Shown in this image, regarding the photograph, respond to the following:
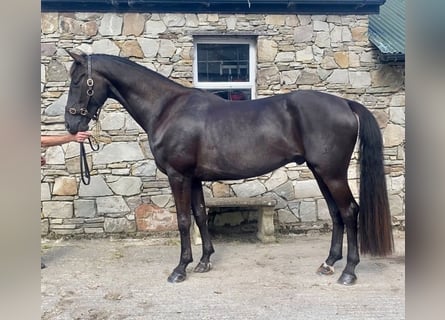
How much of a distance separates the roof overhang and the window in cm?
34

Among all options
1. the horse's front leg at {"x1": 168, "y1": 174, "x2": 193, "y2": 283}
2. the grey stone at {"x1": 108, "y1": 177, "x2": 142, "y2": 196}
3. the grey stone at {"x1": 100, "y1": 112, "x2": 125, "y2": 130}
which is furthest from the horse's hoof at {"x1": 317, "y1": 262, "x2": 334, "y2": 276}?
the grey stone at {"x1": 100, "y1": 112, "x2": 125, "y2": 130}

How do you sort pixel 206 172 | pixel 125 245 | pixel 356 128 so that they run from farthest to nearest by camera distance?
pixel 125 245 → pixel 206 172 → pixel 356 128

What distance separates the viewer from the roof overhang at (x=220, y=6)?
13.7 feet

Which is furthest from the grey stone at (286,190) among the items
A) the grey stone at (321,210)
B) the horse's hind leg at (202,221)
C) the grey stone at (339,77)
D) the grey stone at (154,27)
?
the grey stone at (154,27)

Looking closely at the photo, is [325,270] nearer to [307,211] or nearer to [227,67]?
[307,211]

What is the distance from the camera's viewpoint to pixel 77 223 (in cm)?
429

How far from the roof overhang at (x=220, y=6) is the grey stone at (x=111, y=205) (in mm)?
2005

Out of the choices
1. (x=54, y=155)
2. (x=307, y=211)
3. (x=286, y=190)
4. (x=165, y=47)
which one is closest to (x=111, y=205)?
(x=54, y=155)

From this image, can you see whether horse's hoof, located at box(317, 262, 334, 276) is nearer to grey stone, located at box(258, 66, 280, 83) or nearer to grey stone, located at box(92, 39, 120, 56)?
grey stone, located at box(258, 66, 280, 83)

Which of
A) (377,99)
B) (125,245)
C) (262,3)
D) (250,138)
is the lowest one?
(125,245)

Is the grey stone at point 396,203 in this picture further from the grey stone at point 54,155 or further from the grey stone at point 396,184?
the grey stone at point 54,155

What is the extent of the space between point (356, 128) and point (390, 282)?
44.8 inches
